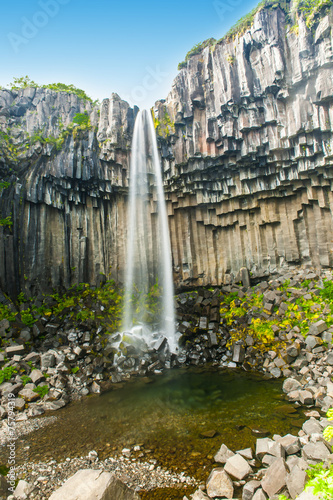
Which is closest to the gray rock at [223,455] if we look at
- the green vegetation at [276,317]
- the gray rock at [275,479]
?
the gray rock at [275,479]

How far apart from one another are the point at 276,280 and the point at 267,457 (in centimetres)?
1131

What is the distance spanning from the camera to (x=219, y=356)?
13.0 metres

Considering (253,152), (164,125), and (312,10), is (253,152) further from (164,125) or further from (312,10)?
(312,10)

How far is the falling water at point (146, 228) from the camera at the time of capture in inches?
696

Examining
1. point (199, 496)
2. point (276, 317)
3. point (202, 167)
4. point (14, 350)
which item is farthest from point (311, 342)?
point (14, 350)

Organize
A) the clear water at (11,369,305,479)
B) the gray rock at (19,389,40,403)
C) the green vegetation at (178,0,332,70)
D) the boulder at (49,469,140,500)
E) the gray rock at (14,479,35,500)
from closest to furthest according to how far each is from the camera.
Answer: the boulder at (49,469,140,500)
the gray rock at (14,479,35,500)
the clear water at (11,369,305,479)
the gray rock at (19,389,40,403)
the green vegetation at (178,0,332,70)

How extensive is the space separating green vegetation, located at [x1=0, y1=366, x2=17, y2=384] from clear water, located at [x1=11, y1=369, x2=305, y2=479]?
2.80 meters

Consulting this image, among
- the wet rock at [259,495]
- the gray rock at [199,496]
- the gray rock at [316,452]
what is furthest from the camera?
the gray rock at [316,452]

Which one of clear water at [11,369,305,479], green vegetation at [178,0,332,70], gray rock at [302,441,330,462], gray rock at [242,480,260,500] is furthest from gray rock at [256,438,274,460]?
green vegetation at [178,0,332,70]

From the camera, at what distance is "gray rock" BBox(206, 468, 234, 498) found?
15.1 feet

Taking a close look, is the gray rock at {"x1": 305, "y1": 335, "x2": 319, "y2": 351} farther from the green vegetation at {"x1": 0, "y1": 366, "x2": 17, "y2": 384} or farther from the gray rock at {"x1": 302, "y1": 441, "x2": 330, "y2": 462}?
the green vegetation at {"x1": 0, "y1": 366, "x2": 17, "y2": 384}

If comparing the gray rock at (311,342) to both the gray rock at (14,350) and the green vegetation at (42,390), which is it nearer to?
the green vegetation at (42,390)

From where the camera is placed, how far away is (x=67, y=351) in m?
12.4

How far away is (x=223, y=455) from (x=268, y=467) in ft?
3.32
